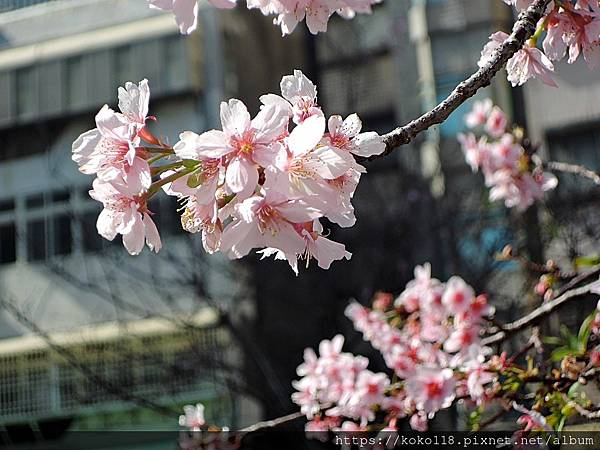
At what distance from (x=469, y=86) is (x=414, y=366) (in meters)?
1.54

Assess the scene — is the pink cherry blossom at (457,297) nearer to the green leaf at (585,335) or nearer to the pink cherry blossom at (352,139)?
the green leaf at (585,335)

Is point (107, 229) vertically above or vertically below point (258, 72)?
below

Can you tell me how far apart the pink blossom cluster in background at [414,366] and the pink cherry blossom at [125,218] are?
114 centimetres

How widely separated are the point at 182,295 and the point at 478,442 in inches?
247

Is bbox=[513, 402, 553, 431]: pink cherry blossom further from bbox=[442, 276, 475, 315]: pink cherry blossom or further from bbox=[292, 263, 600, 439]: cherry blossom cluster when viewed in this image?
bbox=[442, 276, 475, 315]: pink cherry blossom

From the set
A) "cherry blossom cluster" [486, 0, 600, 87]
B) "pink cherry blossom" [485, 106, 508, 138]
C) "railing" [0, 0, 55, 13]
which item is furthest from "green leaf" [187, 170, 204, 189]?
"railing" [0, 0, 55, 13]

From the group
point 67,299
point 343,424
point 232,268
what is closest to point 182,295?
point 232,268

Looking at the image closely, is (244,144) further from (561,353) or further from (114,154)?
(561,353)

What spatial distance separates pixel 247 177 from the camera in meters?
1.13

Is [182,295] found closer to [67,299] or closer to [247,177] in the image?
[67,299]

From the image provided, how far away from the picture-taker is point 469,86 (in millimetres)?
1245

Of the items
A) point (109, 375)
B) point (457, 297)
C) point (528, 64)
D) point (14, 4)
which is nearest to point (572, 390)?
point (457, 297)

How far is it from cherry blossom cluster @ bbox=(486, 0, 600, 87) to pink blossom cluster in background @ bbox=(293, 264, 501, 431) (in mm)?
918

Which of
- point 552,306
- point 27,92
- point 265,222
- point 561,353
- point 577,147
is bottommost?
point 561,353
